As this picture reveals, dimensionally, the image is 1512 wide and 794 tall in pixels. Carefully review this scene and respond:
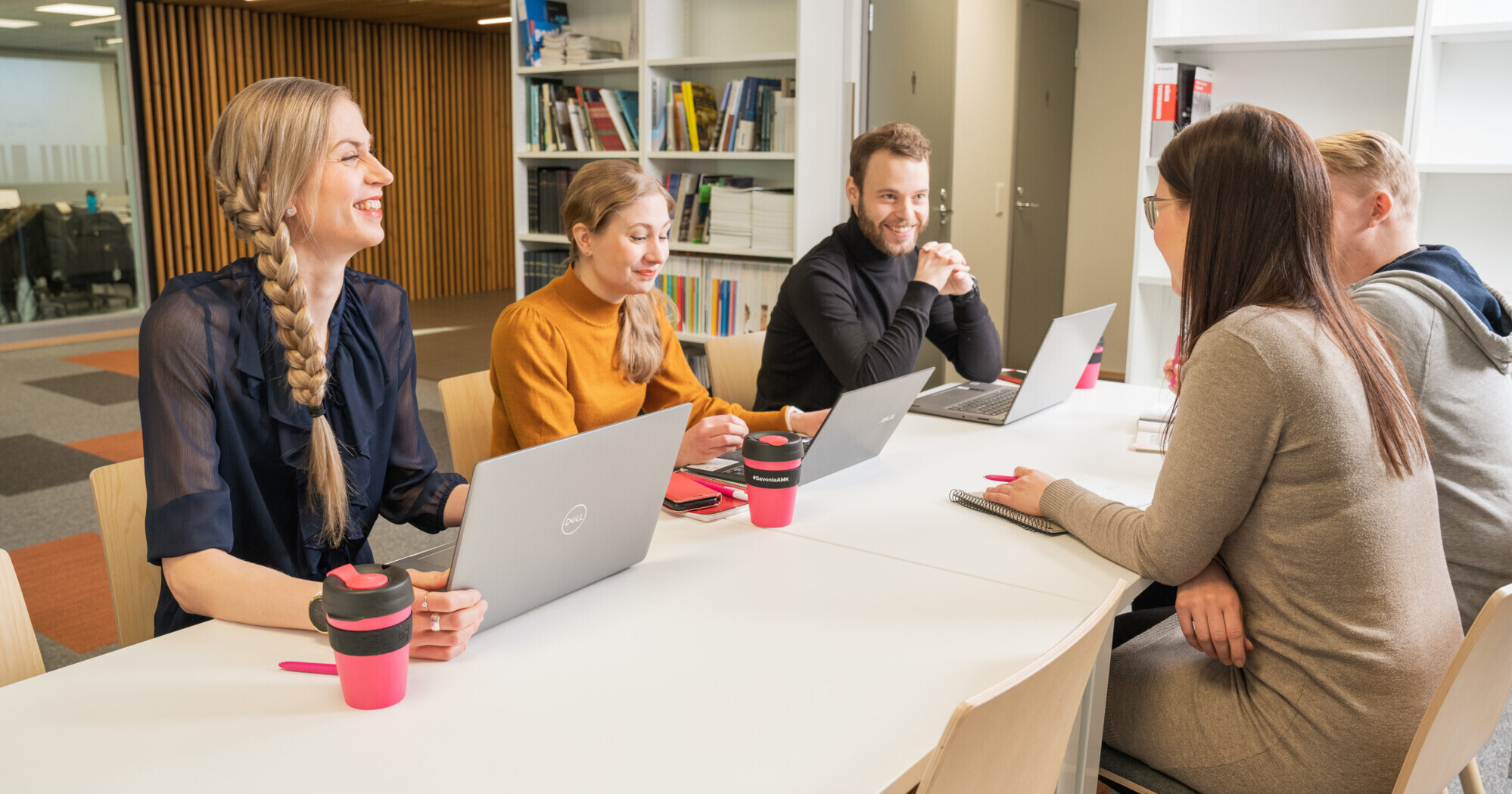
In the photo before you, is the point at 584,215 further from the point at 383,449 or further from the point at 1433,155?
the point at 1433,155

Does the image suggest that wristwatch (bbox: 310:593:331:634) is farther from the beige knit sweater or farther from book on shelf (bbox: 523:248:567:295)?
book on shelf (bbox: 523:248:567:295)

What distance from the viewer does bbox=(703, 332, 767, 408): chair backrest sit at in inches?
115

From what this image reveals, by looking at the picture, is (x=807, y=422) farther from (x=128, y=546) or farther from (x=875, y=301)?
(x=128, y=546)

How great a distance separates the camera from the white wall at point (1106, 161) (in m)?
6.26

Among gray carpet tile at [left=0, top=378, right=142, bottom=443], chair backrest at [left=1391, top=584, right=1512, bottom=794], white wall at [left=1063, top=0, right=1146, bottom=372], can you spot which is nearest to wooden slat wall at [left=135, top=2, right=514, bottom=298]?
gray carpet tile at [left=0, top=378, right=142, bottom=443]

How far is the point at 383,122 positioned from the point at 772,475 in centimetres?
923

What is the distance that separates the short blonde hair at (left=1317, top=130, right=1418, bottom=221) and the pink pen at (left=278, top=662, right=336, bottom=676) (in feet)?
6.41

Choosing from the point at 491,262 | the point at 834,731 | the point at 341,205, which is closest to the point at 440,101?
the point at 491,262

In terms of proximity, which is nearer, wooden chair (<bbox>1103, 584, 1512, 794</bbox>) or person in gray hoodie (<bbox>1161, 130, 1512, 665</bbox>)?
wooden chair (<bbox>1103, 584, 1512, 794</bbox>)

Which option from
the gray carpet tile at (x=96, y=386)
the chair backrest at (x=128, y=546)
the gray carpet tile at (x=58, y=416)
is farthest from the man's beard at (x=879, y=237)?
the gray carpet tile at (x=96, y=386)

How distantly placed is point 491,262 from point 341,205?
32.8ft

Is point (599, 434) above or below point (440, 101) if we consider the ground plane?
below

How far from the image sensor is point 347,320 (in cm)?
163

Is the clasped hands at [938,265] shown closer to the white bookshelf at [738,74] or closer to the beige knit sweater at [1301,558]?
the beige knit sweater at [1301,558]
